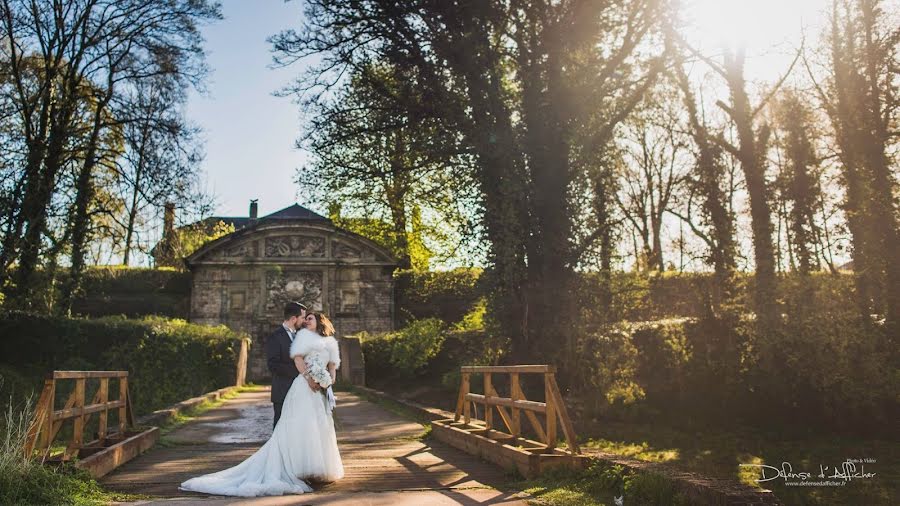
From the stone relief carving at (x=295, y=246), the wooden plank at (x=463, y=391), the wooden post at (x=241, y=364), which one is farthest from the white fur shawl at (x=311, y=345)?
the stone relief carving at (x=295, y=246)

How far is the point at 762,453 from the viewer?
14.8 meters

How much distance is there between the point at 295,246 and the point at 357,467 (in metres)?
32.1

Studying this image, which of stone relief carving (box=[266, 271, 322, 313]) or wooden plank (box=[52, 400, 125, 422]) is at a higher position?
stone relief carving (box=[266, 271, 322, 313])

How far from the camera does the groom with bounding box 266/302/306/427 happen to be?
27.9ft

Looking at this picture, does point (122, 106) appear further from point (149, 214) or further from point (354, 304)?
point (354, 304)

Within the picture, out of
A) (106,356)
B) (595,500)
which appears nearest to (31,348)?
(106,356)

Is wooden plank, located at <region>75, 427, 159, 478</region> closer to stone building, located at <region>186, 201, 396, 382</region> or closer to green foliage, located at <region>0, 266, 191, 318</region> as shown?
stone building, located at <region>186, 201, 396, 382</region>

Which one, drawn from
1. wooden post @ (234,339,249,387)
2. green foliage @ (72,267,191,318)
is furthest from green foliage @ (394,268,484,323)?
wooden post @ (234,339,249,387)

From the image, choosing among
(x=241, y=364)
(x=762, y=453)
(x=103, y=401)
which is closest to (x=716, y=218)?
(x=762, y=453)

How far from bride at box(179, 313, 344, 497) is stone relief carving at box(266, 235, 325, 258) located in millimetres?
32570

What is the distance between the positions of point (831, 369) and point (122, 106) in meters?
22.6

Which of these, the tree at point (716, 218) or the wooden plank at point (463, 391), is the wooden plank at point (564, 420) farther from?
the tree at point (716, 218)

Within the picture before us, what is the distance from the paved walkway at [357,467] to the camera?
690 cm

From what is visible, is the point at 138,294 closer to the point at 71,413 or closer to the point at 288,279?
the point at 288,279
